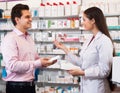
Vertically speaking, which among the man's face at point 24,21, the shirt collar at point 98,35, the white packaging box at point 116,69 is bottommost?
the white packaging box at point 116,69

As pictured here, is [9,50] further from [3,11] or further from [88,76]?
[3,11]

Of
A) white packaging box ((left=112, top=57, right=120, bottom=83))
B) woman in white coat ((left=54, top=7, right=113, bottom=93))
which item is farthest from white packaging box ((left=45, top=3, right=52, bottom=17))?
white packaging box ((left=112, top=57, right=120, bottom=83))

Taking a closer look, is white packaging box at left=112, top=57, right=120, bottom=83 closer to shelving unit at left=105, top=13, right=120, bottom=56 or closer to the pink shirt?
the pink shirt

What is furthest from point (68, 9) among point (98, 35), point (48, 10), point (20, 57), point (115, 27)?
point (20, 57)

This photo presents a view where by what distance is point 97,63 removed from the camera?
252 centimetres

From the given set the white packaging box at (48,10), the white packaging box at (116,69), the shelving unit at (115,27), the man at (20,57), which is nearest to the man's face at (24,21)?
the man at (20,57)

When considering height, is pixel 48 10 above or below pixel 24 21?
above

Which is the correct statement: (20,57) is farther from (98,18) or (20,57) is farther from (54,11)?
(54,11)

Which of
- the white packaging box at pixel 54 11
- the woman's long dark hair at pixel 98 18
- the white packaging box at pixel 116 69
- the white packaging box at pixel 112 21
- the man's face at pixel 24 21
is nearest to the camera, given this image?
the white packaging box at pixel 116 69

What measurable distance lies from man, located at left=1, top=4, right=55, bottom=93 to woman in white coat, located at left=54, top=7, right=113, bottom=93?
1.36 feet

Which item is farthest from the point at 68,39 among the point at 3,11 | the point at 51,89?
the point at 3,11

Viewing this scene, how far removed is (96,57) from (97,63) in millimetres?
65

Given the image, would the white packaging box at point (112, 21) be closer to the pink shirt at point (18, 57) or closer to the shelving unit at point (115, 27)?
the shelving unit at point (115, 27)

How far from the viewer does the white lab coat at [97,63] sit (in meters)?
2.43
